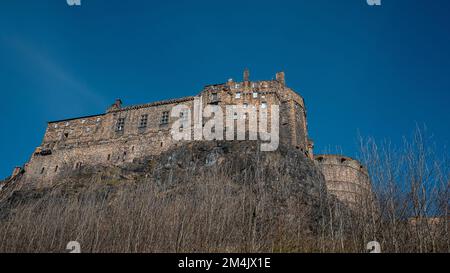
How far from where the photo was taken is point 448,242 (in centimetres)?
721

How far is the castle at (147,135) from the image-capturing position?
3378 centimetres

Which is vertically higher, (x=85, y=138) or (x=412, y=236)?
(x=85, y=138)

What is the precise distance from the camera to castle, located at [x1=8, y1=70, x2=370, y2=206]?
111 feet

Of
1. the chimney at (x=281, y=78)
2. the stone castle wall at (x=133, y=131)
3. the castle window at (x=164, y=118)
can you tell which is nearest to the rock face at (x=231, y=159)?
the stone castle wall at (x=133, y=131)

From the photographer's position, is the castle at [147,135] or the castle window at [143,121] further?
the castle window at [143,121]

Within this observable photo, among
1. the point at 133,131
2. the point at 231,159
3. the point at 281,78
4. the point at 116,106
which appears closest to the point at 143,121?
the point at 133,131

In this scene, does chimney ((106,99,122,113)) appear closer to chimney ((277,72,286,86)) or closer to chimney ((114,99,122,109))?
chimney ((114,99,122,109))

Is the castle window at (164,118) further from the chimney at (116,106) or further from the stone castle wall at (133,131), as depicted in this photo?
the chimney at (116,106)

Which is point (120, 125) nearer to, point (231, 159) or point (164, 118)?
point (164, 118)

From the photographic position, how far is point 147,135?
34562 mm

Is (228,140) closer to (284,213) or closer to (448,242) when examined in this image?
(284,213)
